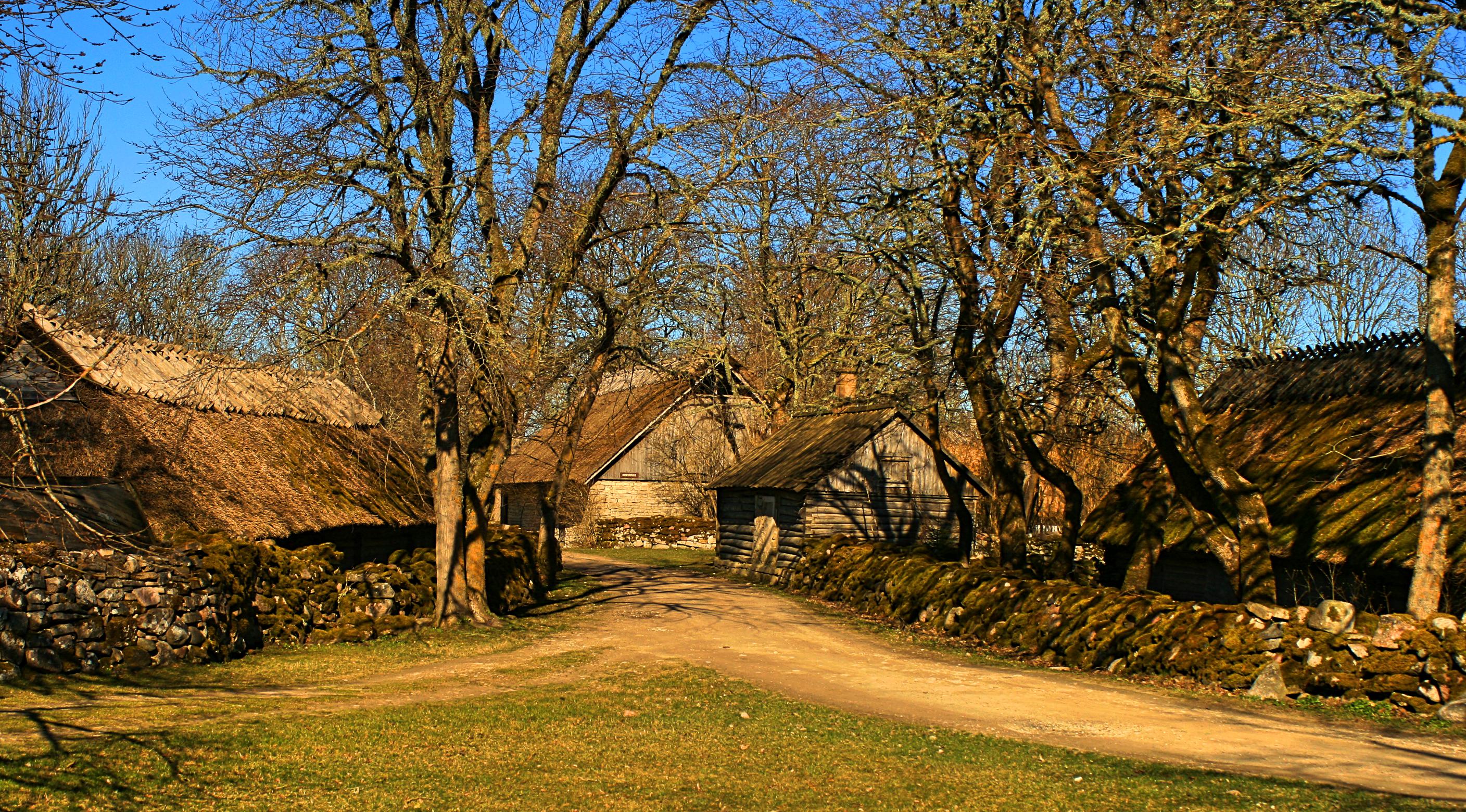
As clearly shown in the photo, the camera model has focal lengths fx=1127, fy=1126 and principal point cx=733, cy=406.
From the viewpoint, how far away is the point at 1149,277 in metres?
15.8

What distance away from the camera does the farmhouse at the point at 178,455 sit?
1472 cm

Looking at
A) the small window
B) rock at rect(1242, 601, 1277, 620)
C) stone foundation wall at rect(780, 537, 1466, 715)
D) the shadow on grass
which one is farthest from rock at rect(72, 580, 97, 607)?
the small window

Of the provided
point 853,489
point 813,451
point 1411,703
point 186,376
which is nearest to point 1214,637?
point 1411,703

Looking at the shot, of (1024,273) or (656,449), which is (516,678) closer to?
(1024,273)

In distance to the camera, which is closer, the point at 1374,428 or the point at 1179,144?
the point at 1179,144

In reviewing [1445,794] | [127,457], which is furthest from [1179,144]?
[127,457]

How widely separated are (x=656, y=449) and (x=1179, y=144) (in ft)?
105

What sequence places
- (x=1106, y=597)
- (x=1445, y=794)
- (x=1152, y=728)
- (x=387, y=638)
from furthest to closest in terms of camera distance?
(x=387, y=638) → (x=1106, y=597) → (x=1152, y=728) → (x=1445, y=794)

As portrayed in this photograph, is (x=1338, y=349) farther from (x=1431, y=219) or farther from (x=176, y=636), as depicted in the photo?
(x=176, y=636)

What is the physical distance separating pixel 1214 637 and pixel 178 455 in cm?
1471

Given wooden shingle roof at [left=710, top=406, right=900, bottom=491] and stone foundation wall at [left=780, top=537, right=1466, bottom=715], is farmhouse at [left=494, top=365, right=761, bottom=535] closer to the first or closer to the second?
wooden shingle roof at [left=710, top=406, right=900, bottom=491]

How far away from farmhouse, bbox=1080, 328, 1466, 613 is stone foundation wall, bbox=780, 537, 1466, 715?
152 centimetres

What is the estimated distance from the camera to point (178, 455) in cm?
1697

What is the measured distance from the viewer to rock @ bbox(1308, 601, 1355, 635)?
12.6 meters
